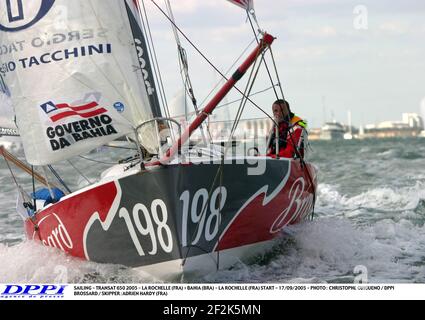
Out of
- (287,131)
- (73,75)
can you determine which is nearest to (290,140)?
(287,131)

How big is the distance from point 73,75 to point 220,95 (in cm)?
122

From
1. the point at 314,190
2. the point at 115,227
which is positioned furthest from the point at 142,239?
the point at 314,190

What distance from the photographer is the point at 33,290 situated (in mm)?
3953

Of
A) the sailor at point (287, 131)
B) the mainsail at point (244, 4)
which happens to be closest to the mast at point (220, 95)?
the mainsail at point (244, 4)

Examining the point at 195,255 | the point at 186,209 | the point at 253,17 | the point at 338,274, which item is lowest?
the point at 338,274

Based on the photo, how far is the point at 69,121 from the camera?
589cm

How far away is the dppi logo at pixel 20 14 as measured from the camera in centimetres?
600

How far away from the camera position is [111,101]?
19.5 ft
